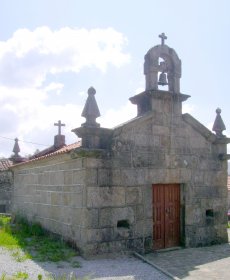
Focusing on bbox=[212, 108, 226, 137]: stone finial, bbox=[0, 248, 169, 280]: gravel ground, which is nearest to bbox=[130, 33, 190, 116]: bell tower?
bbox=[212, 108, 226, 137]: stone finial

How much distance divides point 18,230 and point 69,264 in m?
3.90

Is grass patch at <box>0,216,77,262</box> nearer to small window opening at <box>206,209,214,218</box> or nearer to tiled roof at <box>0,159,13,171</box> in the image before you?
small window opening at <box>206,209,214,218</box>

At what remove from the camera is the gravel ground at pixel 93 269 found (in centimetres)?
708

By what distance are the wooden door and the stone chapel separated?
0.03 metres

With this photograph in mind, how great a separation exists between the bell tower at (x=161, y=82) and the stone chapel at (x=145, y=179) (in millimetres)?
28

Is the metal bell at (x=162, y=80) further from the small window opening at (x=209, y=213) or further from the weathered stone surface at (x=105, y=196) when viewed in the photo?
the small window opening at (x=209, y=213)

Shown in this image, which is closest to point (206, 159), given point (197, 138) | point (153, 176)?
point (197, 138)

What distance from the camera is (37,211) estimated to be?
461 inches

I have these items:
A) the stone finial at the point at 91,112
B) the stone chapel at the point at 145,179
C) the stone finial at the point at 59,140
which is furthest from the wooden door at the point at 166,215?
the stone finial at the point at 59,140

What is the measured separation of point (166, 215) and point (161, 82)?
3.71 meters

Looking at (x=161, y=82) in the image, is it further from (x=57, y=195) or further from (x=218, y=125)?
(x=57, y=195)

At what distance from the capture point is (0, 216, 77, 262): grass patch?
8.26 m

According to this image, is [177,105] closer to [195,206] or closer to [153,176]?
[153,176]

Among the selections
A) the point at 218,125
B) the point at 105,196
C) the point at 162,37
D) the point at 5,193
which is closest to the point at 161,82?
the point at 162,37
